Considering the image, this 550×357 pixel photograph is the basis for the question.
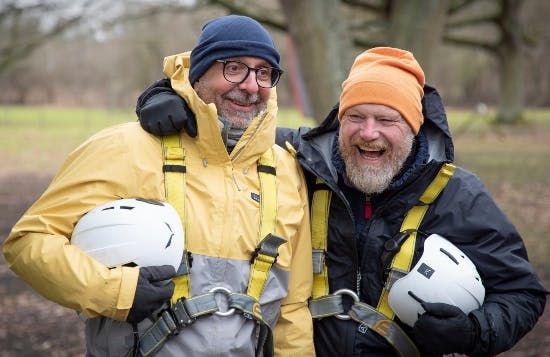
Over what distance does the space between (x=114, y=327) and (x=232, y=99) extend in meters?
1.25

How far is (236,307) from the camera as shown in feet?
10.3

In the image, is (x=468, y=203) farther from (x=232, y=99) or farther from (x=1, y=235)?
(x=1, y=235)

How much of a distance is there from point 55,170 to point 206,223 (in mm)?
16162

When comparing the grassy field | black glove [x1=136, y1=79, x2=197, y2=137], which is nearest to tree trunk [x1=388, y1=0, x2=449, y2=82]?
the grassy field

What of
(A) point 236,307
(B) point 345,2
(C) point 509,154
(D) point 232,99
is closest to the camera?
(A) point 236,307

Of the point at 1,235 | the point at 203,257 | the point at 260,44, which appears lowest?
the point at 1,235

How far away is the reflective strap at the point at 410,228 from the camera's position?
11.2 ft

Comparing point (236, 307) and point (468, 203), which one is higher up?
point (468, 203)

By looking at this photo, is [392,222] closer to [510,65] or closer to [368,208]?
[368,208]

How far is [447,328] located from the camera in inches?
127

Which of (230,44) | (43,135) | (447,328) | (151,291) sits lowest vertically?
(43,135)

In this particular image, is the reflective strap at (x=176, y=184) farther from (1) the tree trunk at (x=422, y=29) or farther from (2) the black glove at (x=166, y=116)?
(1) the tree trunk at (x=422, y=29)

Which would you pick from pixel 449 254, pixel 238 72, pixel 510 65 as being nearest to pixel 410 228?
pixel 449 254

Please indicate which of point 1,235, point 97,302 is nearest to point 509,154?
point 1,235
